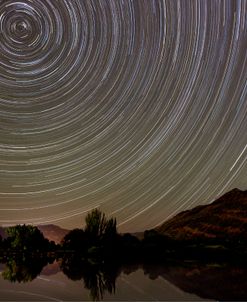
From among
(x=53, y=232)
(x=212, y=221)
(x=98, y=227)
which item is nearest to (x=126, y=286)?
(x=98, y=227)

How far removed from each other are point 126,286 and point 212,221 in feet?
17.9

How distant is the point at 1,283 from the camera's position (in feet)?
18.4

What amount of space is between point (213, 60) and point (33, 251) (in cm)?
539

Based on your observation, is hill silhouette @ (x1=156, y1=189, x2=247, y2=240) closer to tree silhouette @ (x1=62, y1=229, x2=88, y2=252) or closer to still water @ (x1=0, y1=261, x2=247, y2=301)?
tree silhouette @ (x1=62, y1=229, x2=88, y2=252)

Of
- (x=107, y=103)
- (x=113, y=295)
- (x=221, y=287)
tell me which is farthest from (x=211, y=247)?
(x=113, y=295)

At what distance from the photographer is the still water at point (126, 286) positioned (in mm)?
4434

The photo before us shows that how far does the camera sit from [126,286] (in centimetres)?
513

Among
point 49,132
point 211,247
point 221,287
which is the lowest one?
point 221,287

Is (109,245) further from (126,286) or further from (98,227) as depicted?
(126,286)

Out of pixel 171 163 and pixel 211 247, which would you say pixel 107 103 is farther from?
pixel 211 247

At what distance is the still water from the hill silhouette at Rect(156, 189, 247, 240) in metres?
3.67

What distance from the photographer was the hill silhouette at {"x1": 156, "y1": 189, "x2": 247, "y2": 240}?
10.2 m

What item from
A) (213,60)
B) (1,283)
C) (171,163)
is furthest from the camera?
(171,163)

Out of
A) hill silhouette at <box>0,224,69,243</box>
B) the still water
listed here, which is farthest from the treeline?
the still water
